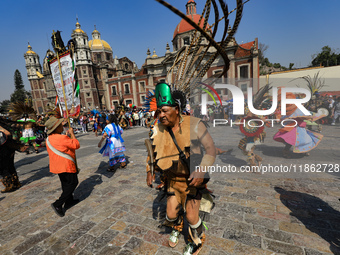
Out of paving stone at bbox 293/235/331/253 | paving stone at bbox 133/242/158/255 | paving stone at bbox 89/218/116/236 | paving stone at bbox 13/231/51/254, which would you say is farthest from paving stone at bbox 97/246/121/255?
paving stone at bbox 293/235/331/253

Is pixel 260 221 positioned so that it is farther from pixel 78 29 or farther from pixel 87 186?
pixel 78 29

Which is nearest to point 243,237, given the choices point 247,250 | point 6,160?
point 247,250

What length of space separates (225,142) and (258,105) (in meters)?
1.20

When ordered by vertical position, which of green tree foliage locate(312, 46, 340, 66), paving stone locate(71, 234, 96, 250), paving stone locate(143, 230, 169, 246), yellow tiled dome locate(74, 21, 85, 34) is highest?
yellow tiled dome locate(74, 21, 85, 34)

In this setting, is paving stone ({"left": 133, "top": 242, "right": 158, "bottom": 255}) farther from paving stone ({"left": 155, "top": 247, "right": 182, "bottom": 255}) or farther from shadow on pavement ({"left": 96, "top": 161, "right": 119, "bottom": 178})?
shadow on pavement ({"left": 96, "top": 161, "right": 119, "bottom": 178})

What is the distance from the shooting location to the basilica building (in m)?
27.3

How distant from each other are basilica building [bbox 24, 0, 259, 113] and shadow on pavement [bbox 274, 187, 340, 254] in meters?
21.1

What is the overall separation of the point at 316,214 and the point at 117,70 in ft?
156

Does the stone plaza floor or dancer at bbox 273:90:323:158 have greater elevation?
dancer at bbox 273:90:323:158

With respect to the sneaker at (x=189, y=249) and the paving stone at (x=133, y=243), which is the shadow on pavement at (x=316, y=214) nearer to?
the sneaker at (x=189, y=249)

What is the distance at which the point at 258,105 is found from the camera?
3256mm

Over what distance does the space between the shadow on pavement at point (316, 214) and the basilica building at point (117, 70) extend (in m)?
21.1

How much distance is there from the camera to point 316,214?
2.70m

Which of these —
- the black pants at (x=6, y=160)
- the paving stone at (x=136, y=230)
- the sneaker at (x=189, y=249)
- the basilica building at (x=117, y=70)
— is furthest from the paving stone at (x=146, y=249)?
the basilica building at (x=117, y=70)
